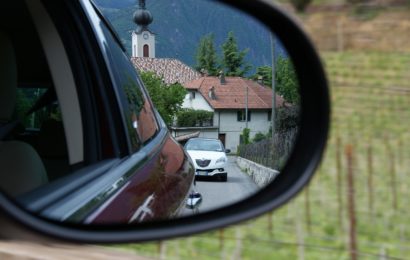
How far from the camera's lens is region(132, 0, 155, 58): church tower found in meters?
2.51

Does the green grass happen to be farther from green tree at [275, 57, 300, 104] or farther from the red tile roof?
the red tile roof

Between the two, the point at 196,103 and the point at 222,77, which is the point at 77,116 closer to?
the point at 196,103

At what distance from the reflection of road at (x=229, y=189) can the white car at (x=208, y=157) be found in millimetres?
23

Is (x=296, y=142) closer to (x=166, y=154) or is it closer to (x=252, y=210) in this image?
A: (x=252, y=210)

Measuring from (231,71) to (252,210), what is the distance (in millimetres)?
433

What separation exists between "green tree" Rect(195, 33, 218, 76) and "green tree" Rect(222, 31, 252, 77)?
0.10ft

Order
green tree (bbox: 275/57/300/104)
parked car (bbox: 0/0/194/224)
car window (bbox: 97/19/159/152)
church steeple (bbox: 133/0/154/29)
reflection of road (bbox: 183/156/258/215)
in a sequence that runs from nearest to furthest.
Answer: green tree (bbox: 275/57/300/104) → reflection of road (bbox: 183/156/258/215) → church steeple (bbox: 133/0/154/29) → parked car (bbox: 0/0/194/224) → car window (bbox: 97/19/159/152)

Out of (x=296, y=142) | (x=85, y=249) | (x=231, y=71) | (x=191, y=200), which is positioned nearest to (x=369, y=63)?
(x=296, y=142)

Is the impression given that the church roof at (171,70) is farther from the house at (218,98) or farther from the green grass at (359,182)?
the green grass at (359,182)

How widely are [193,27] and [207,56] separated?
0.33ft

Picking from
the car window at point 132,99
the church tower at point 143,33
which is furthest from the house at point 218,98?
the car window at point 132,99

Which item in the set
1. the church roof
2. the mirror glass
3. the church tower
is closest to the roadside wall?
the mirror glass

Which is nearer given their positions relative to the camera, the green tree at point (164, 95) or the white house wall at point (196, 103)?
the white house wall at point (196, 103)

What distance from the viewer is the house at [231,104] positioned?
2.32m
